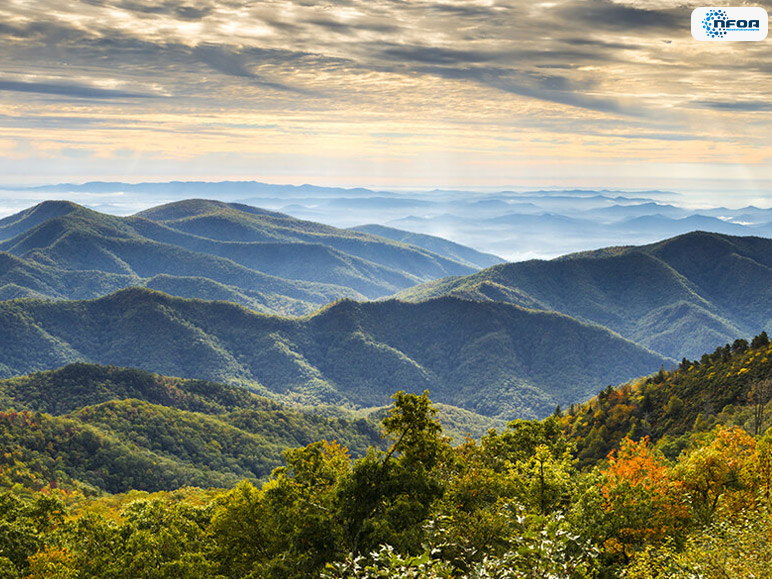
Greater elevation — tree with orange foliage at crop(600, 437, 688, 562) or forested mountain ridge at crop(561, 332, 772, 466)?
tree with orange foliage at crop(600, 437, 688, 562)

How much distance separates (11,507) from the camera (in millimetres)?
55281

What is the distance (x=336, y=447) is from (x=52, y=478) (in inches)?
5456

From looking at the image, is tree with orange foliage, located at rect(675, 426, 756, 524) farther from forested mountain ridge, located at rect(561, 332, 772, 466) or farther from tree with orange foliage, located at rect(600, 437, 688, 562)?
forested mountain ridge, located at rect(561, 332, 772, 466)

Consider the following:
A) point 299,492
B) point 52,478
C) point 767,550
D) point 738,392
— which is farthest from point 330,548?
point 52,478

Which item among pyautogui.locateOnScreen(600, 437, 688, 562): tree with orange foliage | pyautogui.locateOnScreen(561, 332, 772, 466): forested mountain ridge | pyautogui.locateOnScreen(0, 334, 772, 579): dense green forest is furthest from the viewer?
pyautogui.locateOnScreen(561, 332, 772, 466): forested mountain ridge

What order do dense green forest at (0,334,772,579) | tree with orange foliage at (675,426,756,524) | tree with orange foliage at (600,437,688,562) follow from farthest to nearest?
tree with orange foliage at (675,426,756,524) → tree with orange foliage at (600,437,688,562) → dense green forest at (0,334,772,579)

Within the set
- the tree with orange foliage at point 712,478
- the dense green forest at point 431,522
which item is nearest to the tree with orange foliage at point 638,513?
the dense green forest at point 431,522

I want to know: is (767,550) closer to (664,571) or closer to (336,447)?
(664,571)

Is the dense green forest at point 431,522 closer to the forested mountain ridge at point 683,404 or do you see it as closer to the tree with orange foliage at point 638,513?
the tree with orange foliage at point 638,513

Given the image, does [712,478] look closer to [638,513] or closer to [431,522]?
[638,513]

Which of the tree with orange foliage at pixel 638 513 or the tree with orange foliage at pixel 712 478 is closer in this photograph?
the tree with orange foliage at pixel 638 513

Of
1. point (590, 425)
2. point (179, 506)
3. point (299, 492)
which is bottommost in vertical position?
point (590, 425)

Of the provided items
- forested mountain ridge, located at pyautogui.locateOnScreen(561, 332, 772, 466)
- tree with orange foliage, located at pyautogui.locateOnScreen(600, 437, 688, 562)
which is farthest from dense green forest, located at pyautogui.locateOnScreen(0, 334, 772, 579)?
forested mountain ridge, located at pyautogui.locateOnScreen(561, 332, 772, 466)

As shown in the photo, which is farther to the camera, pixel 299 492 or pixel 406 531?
pixel 299 492
